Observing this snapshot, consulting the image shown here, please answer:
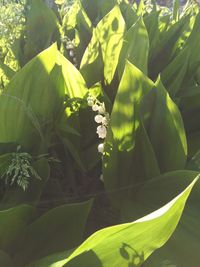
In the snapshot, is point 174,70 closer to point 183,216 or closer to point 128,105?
point 128,105

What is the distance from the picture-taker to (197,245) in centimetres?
77

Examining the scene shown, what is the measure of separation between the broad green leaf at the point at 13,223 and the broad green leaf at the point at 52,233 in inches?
0.6

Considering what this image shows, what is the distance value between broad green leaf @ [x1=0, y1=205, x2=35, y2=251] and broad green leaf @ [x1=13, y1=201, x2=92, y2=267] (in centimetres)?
2

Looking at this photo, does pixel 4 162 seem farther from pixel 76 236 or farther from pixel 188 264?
pixel 188 264

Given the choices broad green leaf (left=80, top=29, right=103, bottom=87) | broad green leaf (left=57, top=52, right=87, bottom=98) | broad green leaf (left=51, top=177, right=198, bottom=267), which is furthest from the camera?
broad green leaf (left=80, top=29, right=103, bottom=87)

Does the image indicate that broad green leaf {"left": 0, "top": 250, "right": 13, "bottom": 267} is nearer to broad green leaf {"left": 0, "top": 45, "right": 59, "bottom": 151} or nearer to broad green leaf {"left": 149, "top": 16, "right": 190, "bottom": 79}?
broad green leaf {"left": 0, "top": 45, "right": 59, "bottom": 151}

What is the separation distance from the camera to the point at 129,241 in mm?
627

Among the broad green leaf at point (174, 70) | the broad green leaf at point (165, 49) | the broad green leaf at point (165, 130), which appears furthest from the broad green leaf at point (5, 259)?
the broad green leaf at point (165, 49)

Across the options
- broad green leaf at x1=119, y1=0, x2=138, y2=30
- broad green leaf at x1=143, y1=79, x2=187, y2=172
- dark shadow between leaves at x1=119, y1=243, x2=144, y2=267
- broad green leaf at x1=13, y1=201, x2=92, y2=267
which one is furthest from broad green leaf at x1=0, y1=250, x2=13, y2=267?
broad green leaf at x1=119, y1=0, x2=138, y2=30

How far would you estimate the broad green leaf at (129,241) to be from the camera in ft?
1.93

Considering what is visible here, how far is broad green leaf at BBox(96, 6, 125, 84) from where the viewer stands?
3.40 feet

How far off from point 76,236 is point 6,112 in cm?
27

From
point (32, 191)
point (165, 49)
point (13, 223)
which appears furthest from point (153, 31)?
point (13, 223)

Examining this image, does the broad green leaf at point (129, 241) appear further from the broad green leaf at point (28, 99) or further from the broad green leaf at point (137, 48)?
the broad green leaf at point (137, 48)
